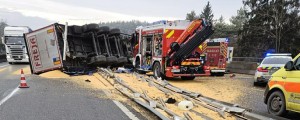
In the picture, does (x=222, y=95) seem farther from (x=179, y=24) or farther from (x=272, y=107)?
(x=179, y=24)

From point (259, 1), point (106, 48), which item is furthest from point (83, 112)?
point (259, 1)

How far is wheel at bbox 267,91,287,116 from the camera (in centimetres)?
729

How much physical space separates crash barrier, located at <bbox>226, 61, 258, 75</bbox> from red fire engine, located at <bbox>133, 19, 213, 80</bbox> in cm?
747

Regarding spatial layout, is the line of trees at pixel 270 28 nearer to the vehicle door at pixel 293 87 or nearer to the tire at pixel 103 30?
the tire at pixel 103 30

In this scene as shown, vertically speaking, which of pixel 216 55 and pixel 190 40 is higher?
pixel 190 40

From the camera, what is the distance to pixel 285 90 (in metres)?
7.18

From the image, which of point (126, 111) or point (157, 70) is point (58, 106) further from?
point (157, 70)

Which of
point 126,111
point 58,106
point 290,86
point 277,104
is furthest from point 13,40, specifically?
point 290,86

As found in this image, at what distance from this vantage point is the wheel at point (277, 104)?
7285 mm

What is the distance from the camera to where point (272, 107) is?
769 centimetres

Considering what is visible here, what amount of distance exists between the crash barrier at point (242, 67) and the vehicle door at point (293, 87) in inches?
585

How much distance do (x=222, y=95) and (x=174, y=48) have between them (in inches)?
189

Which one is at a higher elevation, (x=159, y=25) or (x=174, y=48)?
(x=159, y=25)

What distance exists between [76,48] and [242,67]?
461 inches
